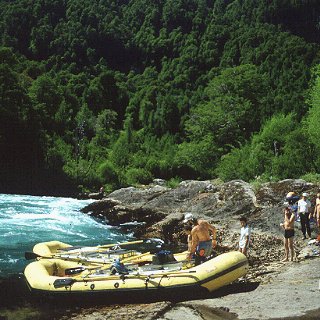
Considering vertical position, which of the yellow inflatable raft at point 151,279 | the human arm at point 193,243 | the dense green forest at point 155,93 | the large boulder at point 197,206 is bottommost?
the large boulder at point 197,206

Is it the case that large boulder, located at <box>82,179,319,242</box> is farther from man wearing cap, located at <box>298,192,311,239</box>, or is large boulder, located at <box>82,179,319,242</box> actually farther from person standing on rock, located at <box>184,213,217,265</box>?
person standing on rock, located at <box>184,213,217,265</box>

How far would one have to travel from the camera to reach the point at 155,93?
8144 centimetres

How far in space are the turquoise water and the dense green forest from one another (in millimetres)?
11701

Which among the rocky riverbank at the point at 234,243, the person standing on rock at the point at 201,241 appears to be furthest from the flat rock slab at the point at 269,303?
the person standing on rock at the point at 201,241

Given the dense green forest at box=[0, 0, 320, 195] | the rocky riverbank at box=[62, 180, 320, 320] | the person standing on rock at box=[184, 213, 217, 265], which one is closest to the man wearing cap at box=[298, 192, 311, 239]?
the rocky riverbank at box=[62, 180, 320, 320]

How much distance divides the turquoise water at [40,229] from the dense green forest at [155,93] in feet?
38.4

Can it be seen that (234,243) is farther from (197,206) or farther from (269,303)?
(269,303)

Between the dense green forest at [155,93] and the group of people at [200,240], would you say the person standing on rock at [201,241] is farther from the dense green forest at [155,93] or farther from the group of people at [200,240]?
the dense green forest at [155,93]

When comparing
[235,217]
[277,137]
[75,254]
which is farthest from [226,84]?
[75,254]

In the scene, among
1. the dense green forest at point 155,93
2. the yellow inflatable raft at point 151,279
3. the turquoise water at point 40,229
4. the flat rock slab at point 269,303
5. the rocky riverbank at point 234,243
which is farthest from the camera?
the dense green forest at point 155,93

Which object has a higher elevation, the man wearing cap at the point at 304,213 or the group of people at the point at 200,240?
the group of people at the point at 200,240

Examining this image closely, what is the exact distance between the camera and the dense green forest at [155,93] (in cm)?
4375

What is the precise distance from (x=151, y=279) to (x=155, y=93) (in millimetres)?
71727

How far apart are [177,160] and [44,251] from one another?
3306cm
